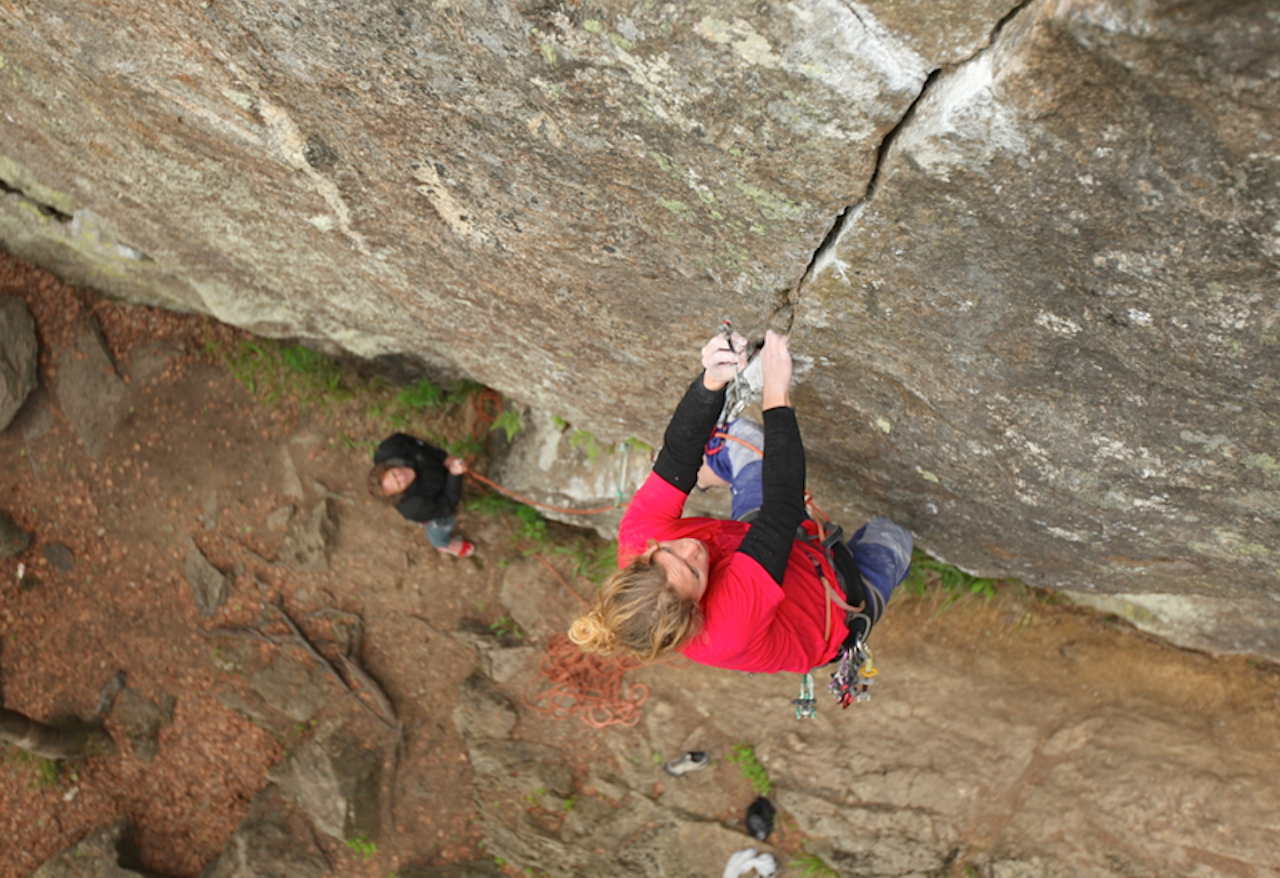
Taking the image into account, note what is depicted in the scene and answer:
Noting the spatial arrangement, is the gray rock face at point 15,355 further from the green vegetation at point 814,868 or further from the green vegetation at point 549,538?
the green vegetation at point 814,868

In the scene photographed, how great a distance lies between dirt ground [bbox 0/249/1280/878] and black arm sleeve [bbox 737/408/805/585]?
3.78 meters

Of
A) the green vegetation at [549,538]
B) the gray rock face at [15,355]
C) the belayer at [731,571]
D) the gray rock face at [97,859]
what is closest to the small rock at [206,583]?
the gray rock face at [15,355]

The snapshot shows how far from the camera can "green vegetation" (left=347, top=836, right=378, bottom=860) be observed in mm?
5875

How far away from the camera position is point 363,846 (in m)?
5.89

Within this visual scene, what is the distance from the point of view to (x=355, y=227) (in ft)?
11.5

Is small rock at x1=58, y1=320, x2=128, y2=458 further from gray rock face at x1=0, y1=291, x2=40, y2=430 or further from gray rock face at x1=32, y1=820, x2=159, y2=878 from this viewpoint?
gray rock face at x1=32, y1=820, x2=159, y2=878

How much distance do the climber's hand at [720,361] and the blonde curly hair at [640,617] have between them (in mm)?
726

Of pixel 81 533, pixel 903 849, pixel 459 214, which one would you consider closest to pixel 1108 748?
pixel 903 849

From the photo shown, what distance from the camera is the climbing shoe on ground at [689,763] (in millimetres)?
5371

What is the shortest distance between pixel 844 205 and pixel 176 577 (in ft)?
20.5

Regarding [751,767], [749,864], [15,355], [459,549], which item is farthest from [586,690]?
[15,355]

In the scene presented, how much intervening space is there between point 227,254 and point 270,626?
3.13 m

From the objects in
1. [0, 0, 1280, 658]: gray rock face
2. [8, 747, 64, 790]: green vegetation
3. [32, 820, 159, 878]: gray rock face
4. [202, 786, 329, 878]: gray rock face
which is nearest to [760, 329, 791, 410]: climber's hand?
[0, 0, 1280, 658]: gray rock face

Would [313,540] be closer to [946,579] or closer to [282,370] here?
[282,370]
